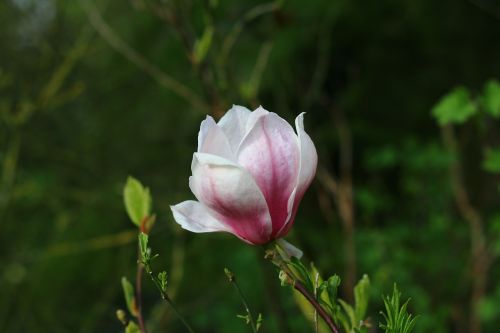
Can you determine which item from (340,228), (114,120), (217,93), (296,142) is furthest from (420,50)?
(296,142)

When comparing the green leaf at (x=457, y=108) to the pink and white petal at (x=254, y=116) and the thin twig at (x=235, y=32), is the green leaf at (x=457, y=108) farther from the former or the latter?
the pink and white petal at (x=254, y=116)

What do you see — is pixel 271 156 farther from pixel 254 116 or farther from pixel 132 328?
pixel 132 328

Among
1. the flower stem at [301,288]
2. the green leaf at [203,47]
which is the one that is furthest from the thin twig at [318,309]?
the green leaf at [203,47]

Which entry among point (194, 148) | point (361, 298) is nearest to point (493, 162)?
point (361, 298)

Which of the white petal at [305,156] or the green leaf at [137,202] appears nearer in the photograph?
the white petal at [305,156]

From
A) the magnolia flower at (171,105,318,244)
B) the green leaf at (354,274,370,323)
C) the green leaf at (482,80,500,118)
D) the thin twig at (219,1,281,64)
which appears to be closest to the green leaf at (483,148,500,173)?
the green leaf at (482,80,500,118)

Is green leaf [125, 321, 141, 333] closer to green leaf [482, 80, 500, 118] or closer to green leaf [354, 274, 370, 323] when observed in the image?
green leaf [354, 274, 370, 323]

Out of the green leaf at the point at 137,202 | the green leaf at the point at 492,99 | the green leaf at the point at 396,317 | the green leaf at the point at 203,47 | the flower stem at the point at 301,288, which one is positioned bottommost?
the green leaf at the point at 396,317

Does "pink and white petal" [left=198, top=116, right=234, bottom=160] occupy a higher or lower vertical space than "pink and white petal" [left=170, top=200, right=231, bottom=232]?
higher
